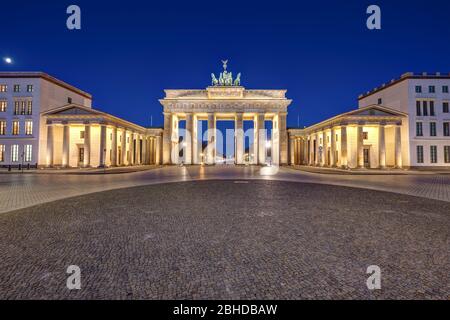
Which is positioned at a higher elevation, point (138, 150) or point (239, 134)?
point (239, 134)

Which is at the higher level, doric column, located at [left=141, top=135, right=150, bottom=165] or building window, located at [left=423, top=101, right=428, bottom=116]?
building window, located at [left=423, top=101, right=428, bottom=116]

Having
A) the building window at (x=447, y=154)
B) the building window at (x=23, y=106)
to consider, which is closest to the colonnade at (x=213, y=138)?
the building window at (x=23, y=106)

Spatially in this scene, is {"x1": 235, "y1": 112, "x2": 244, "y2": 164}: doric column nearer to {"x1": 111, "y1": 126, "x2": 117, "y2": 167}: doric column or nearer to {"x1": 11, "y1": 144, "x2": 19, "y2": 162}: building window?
{"x1": 111, "y1": 126, "x2": 117, "y2": 167}: doric column

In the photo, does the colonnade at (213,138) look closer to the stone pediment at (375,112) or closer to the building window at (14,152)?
the stone pediment at (375,112)

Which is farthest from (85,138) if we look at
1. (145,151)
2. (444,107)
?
(444,107)

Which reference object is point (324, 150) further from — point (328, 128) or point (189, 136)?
point (189, 136)

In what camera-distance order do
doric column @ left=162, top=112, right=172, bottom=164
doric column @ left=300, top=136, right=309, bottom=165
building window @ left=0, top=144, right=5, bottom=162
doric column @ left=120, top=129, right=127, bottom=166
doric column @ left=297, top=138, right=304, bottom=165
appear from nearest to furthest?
building window @ left=0, top=144, right=5, bottom=162, doric column @ left=120, top=129, right=127, bottom=166, doric column @ left=162, top=112, right=172, bottom=164, doric column @ left=300, top=136, right=309, bottom=165, doric column @ left=297, top=138, right=304, bottom=165

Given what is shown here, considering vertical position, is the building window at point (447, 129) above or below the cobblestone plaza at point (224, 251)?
above

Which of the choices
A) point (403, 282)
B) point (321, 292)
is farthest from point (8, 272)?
point (403, 282)

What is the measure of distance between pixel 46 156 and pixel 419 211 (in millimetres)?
53434

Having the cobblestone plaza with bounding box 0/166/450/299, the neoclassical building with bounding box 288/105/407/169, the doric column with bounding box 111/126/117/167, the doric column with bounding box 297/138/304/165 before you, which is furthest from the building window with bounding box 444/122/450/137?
the doric column with bounding box 111/126/117/167

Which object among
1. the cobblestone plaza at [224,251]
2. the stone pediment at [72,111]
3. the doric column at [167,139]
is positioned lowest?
the cobblestone plaza at [224,251]

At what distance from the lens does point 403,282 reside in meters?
3.58

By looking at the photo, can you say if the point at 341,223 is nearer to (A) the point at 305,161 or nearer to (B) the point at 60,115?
(B) the point at 60,115
